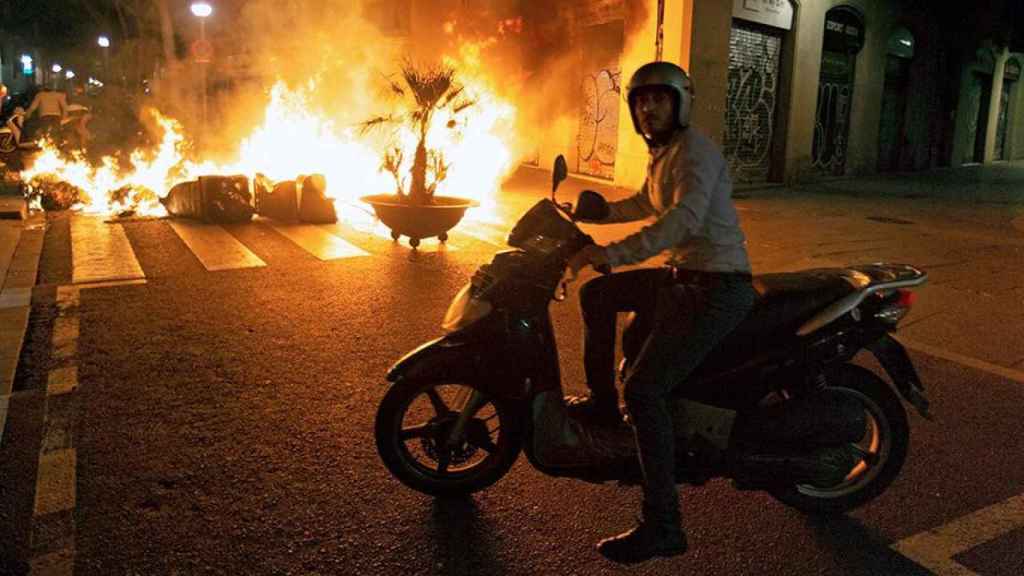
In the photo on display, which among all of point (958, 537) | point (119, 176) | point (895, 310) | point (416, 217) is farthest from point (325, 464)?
point (119, 176)

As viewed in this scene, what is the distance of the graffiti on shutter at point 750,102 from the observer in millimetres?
17016

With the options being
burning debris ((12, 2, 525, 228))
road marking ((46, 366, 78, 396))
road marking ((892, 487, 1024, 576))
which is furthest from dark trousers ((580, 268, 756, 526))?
burning debris ((12, 2, 525, 228))

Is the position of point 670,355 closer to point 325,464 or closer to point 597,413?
point 597,413

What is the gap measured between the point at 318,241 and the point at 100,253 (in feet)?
7.89

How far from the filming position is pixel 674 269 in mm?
3305

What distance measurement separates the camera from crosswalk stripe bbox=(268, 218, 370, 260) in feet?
30.5

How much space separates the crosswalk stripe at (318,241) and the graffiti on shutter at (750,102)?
9647 mm

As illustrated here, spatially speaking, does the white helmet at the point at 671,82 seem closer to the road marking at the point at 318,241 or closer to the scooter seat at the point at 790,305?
the scooter seat at the point at 790,305

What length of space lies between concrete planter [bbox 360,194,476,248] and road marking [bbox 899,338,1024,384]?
5171 millimetres

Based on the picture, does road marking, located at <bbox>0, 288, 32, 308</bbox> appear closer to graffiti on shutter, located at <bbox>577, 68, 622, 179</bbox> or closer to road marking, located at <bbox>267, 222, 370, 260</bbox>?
road marking, located at <bbox>267, 222, 370, 260</bbox>

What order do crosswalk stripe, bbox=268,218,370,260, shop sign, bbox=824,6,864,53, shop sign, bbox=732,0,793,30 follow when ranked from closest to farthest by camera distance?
1. crosswalk stripe, bbox=268,218,370,260
2. shop sign, bbox=732,0,793,30
3. shop sign, bbox=824,6,864,53

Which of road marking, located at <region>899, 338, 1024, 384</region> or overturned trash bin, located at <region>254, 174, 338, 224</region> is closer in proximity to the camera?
road marking, located at <region>899, 338, 1024, 384</region>

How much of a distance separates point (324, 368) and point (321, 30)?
1715 centimetres

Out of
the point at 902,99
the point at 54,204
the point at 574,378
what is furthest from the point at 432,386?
the point at 902,99
